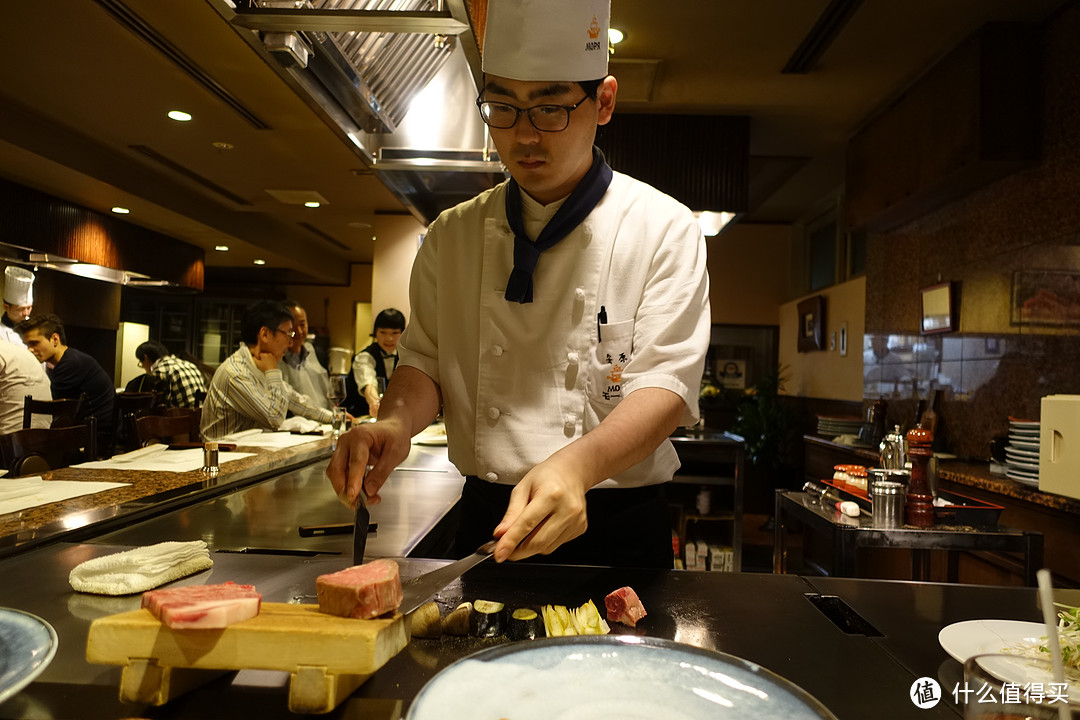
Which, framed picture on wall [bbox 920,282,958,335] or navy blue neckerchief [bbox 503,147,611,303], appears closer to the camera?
navy blue neckerchief [bbox 503,147,611,303]

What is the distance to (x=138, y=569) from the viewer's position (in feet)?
3.16

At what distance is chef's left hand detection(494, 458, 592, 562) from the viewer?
0.77 metres

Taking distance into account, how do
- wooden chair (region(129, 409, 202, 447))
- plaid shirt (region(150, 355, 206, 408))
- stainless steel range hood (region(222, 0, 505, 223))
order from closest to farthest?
stainless steel range hood (region(222, 0, 505, 223))
wooden chair (region(129, 409, 202, 447))
plaid shirt (region(150, 355, 206, 408))

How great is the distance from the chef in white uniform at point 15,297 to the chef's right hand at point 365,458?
643cm

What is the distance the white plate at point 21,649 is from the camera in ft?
1.92

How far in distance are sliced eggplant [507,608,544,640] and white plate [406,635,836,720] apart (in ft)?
0.46

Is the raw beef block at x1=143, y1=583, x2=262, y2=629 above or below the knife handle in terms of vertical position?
above

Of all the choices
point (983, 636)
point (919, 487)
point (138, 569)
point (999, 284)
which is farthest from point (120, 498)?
point (999, 284)

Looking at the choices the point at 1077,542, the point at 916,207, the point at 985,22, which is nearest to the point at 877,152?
the point at 916,207

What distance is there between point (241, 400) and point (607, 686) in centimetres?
395

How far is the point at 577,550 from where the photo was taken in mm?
1370

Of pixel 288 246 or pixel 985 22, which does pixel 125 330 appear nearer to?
pixel 288 246

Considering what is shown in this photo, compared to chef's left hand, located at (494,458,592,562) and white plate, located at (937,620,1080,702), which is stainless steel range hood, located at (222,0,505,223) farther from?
white plate, located at (937,620,1080,702)

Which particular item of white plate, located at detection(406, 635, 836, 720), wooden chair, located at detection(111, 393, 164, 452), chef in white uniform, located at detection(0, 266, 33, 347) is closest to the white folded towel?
white plate, located at detection(406, 635, 836, 720)
